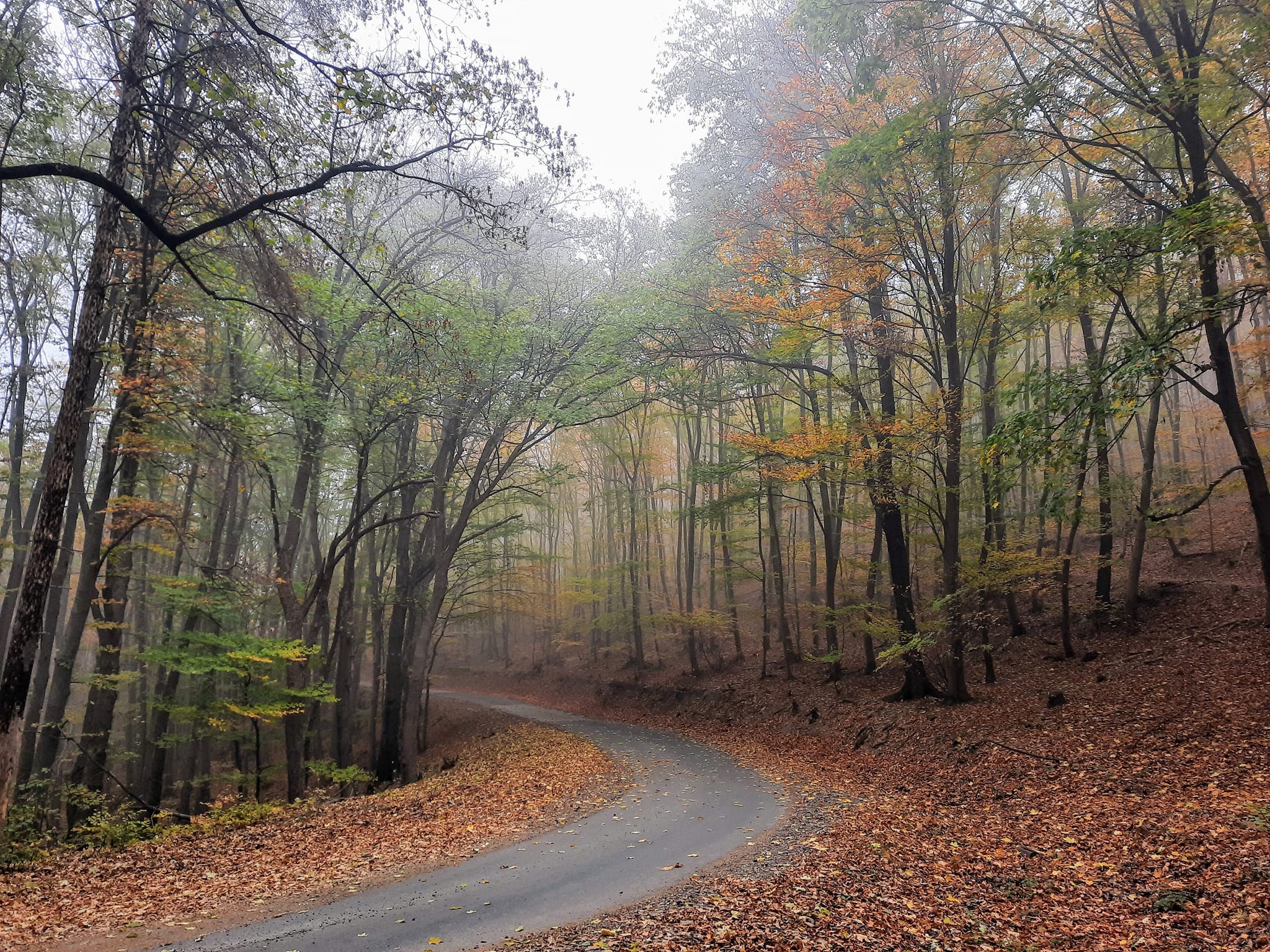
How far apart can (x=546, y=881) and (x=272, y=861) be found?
139 inches

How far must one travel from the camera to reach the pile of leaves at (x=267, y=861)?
18.9 feet

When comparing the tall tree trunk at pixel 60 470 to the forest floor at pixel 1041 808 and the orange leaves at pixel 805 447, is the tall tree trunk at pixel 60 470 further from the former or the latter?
the orange leaves at pixel 805 447

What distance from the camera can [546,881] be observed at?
6562 millimetres

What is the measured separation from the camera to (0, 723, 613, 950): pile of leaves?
5.75 m

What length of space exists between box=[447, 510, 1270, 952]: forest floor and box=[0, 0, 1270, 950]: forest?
0.12 metres

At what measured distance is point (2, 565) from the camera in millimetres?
15492

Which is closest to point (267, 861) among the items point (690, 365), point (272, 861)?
point (272, 861)

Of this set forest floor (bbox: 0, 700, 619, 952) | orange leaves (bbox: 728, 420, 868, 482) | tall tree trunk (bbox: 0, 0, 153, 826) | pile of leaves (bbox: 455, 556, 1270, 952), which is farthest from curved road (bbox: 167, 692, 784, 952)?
orange leaves (bbox: 728, 420, 868, 482)

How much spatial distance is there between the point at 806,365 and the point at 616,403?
5726 mm

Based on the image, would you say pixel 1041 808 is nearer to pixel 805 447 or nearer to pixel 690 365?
pixel 805 447

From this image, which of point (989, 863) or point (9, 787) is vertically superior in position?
point (9, 787)

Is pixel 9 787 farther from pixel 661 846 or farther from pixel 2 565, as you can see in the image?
pixel 2 565

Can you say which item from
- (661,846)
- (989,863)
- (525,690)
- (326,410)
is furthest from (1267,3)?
(525,690)

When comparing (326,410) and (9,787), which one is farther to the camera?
(326,410)
